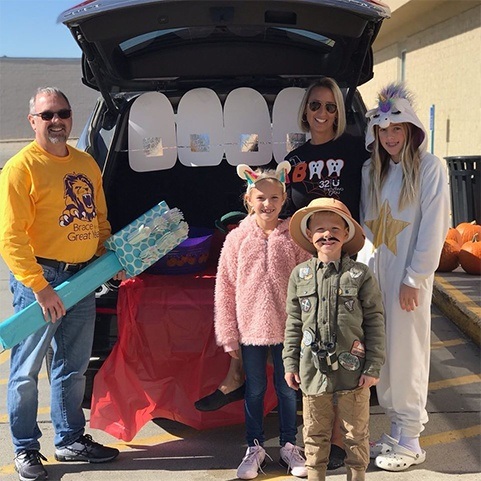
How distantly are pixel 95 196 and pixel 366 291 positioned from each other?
1.46 metres

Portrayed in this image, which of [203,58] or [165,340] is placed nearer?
[165,340]

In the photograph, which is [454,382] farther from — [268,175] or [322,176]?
[268,175]

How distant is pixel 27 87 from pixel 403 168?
37.9 m

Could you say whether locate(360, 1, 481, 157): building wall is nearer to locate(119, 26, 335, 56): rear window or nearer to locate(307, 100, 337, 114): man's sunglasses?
locate(119, 26, 335, 56): rear window

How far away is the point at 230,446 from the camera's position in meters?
3.70

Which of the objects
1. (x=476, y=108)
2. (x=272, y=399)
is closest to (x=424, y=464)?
(x=272, y=399)

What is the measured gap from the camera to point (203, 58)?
4.30 m

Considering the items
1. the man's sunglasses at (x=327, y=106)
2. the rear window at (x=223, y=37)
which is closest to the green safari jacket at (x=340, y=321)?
the man's sunglasses at (x=327, y=106)

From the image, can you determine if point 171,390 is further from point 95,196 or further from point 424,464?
point 424,464

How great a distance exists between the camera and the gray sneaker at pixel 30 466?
3.32 meters

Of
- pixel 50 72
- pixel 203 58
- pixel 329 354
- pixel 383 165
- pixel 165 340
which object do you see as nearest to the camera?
pixel 329 354

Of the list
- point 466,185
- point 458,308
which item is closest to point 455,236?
point 466,185

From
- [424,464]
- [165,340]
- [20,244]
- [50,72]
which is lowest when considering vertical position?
[424,464]

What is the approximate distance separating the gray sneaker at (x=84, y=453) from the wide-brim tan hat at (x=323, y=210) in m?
1.50
